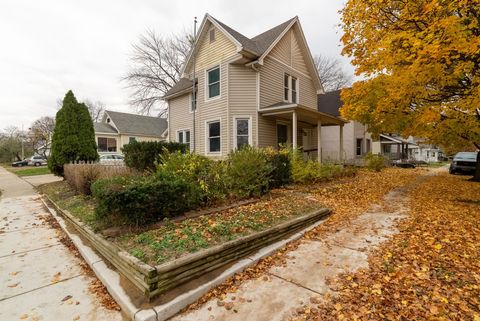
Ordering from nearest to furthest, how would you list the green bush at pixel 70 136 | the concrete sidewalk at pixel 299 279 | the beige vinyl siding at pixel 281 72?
1. the concrete sidewalk at pixel 299 279
2. the green bush at pixel 70 136
3. the beige vinyl siding at pixel 281 72

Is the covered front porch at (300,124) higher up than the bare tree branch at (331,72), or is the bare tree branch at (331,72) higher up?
the bare tree branch at (331,72)

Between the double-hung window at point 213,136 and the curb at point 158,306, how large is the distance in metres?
8.74

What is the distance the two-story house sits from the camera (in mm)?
11578

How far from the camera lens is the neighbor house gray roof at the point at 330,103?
1969 centimetres

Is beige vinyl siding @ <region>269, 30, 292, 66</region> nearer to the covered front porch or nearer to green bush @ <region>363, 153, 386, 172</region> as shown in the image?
the covered front porch

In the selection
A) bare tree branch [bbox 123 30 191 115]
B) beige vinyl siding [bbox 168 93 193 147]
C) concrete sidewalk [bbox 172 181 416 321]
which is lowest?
concrete sidewalk [bbox 172 181 416 321]

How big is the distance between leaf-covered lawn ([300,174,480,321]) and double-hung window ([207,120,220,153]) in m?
9.58

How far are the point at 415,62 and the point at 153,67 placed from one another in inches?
1072

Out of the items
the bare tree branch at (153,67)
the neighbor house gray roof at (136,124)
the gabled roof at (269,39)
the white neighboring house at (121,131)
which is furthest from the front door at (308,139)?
the neighbor house gray roof at (136,124)

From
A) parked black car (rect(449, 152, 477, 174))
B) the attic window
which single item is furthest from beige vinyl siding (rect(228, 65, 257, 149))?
parked black car (rect(449, 152, 477, 174))

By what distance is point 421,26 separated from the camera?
5.35 m

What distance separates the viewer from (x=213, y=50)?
1248 cm

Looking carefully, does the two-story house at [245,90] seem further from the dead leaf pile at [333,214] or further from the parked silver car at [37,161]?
the parked silver car at [37,161]

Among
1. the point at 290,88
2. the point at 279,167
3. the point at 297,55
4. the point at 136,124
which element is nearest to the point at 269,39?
the point at 297,55
